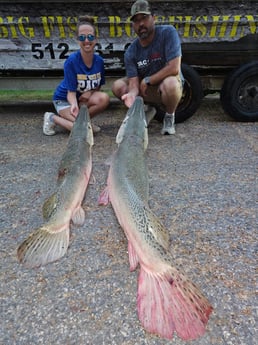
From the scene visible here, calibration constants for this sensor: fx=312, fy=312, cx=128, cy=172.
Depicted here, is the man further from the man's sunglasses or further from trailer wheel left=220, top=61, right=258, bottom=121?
trailer wheel left=220, top=61, right=258, bottom=121

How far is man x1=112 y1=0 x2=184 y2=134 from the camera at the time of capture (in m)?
4.00

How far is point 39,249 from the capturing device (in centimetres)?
206

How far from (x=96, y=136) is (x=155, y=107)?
1.03 m

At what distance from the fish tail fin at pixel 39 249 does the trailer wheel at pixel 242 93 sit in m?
3.86

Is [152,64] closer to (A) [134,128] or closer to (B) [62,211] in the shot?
(A) [134,128]

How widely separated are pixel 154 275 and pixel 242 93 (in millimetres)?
4063

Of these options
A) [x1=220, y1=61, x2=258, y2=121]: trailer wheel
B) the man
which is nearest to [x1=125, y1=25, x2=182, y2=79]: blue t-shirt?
the man

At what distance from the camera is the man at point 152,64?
400 centimetres

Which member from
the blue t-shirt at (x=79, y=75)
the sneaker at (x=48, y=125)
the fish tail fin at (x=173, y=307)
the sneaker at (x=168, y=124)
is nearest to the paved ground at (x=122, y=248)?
the fish tail fin at (x=173, y=307)

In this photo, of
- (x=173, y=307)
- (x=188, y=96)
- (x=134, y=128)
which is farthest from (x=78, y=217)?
(x=188, y=96)

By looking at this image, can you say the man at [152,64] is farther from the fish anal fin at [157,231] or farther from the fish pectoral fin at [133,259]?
the fish pectoral fin at [133,259]

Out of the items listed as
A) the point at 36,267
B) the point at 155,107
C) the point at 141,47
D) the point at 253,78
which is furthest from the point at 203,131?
the point at 36,267

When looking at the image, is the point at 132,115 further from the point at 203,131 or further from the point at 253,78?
the point at 253,78

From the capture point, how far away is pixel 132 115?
3518mm
